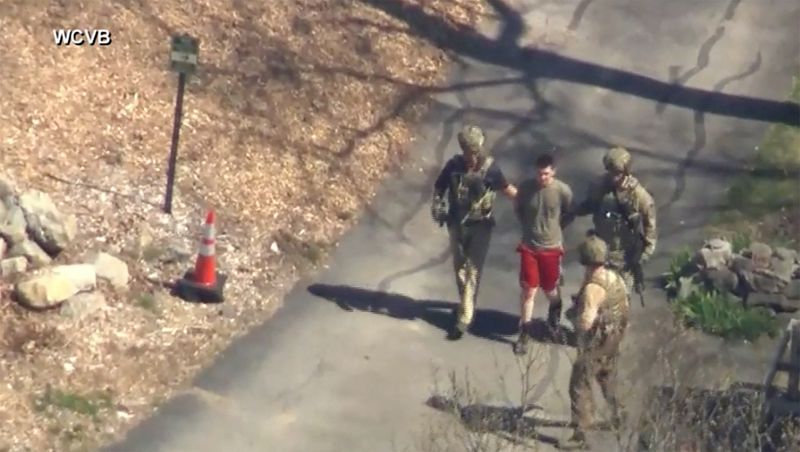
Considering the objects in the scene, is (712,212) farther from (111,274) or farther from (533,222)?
(111,274)

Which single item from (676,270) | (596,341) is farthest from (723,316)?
(596,341)

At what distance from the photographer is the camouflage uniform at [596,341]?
1188 centimetres

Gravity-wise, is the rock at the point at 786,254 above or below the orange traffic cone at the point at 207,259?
above

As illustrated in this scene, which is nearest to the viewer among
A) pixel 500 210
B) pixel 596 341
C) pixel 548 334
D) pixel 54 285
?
pixel 596 341

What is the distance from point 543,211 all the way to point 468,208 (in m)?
0.58

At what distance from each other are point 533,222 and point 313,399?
2230mm

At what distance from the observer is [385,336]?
13.9 metres

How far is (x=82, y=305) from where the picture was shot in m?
13.0

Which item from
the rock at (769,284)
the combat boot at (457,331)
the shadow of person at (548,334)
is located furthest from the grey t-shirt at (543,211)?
the rock at (769,284)

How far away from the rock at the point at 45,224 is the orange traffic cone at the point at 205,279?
3.23ft

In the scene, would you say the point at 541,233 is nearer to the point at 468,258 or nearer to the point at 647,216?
the point at 468,258

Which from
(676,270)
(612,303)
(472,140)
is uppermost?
(472,140)

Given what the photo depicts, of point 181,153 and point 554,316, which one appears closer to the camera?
point 554,316

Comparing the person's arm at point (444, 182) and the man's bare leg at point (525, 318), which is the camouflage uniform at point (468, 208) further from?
the man's bare leg at point (525, 318)
